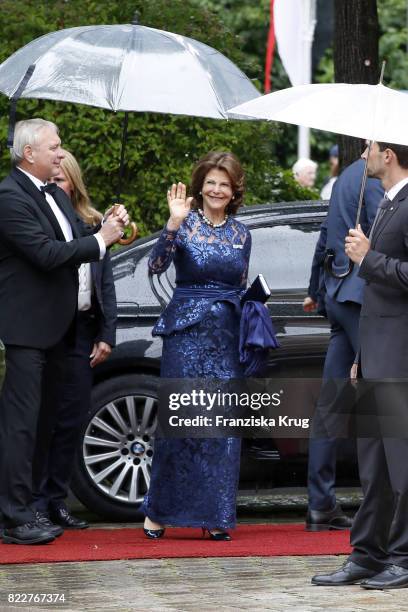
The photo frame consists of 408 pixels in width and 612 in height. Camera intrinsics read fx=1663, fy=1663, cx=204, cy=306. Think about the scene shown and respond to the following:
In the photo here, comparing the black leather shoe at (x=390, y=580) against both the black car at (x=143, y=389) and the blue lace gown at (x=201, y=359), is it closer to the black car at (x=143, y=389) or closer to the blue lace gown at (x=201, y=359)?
the blue lace gown at (x=201, y=359)

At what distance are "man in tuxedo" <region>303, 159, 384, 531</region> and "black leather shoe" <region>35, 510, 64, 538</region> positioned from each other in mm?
1368

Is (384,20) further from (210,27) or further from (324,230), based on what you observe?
(324,230)

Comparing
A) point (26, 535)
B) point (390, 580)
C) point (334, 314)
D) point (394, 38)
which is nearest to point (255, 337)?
point (334, 314)

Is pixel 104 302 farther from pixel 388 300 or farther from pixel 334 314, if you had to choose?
pixel 388 300

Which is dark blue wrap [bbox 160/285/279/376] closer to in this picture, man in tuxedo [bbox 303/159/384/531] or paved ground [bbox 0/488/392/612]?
man in tuxedo [bbox 303/159/384/531]

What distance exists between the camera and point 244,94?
8.38 metres

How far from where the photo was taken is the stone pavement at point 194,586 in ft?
21.1

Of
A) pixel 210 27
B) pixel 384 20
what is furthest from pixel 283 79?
pixel 210 27

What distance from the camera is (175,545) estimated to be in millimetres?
8219

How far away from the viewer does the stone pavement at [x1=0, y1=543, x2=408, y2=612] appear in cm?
642

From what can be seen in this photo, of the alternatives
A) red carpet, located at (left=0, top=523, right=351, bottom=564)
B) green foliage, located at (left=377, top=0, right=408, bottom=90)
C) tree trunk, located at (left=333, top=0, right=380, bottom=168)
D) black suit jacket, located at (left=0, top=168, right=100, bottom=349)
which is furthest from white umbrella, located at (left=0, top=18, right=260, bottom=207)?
green foliage, located at (left=377, top=0, right=408, bottom=90)

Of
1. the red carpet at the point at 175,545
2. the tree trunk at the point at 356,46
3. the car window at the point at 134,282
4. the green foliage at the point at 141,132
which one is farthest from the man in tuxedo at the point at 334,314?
the green foliage at the point at 141,132

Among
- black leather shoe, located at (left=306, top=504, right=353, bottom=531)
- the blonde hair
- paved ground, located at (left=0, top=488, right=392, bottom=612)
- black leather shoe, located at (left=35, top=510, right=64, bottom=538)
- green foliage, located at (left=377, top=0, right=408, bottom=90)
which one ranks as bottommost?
black leather shoe, located at (left=306, top=504, right=353, bottom=531)

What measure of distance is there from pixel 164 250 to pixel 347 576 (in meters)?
2.06
